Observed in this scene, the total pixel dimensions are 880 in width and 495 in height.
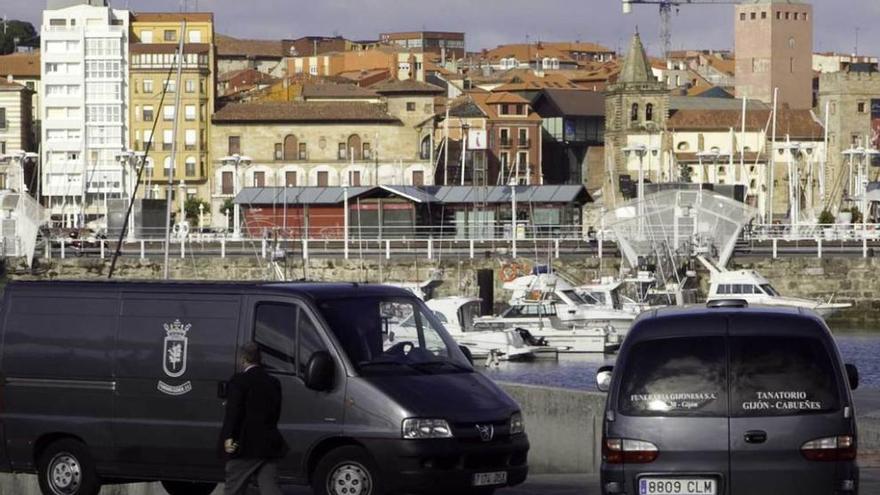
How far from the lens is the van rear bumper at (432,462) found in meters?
15.0

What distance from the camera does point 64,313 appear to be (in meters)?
16.5

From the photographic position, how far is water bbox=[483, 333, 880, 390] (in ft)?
144

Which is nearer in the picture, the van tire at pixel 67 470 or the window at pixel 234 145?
the van tire at pixel 67 470

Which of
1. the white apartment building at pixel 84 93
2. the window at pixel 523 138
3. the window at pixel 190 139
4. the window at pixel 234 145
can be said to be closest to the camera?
the window at pixel 234 145

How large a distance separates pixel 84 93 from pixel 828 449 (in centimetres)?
12860

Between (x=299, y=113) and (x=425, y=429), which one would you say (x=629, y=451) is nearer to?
(x=425, y=429)

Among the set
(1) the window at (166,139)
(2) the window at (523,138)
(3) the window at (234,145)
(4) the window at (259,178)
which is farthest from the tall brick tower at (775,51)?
A: (1) the window at (166,139)

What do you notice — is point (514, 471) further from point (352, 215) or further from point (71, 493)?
point (352, 215)

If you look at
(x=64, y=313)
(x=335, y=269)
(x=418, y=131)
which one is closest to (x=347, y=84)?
(x=418, y=131)

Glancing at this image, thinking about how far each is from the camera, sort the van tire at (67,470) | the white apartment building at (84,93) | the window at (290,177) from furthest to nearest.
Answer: the white apartment building at (84,93) < the window at (290,177) < the van tire at (67,470)

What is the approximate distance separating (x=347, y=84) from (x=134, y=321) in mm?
130141

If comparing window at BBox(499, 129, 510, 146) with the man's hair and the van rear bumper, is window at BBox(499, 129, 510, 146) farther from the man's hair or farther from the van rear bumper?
the man's hair

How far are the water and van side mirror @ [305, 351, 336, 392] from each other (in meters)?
26.0

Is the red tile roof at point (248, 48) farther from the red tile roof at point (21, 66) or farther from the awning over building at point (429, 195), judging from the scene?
the awning over building at point (429, 195)
